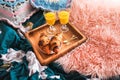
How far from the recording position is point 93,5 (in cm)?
154

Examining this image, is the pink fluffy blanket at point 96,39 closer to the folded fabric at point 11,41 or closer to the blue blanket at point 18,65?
the blue blanket at point 18,65

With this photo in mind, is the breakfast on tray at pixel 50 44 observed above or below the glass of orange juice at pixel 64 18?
below

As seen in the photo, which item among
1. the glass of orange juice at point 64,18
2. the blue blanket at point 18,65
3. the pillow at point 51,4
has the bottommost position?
the blue blanket at point 18,65

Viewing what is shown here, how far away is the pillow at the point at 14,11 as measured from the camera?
1481mm

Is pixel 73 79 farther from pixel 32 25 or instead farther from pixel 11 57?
pixel 32 25

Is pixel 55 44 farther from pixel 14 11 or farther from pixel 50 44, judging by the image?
pixel 14 11

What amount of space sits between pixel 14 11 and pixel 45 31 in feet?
0.86

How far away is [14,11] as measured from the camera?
1.49 metres

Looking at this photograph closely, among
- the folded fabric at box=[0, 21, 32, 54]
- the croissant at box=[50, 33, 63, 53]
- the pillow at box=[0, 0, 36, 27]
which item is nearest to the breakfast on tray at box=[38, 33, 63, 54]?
the croissant at box=[50, 33, 63, 53]

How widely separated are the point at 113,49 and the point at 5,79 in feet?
2.15

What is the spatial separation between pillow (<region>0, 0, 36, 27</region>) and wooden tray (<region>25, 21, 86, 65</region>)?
143 mm

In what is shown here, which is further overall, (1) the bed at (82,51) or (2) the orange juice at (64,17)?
(2) the orange juice at (64,17)

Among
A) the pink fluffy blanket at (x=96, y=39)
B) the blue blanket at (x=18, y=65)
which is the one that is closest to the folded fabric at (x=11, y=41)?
the blue blanket at (x=18, y=65)

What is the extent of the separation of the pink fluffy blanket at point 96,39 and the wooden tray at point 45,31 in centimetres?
3
